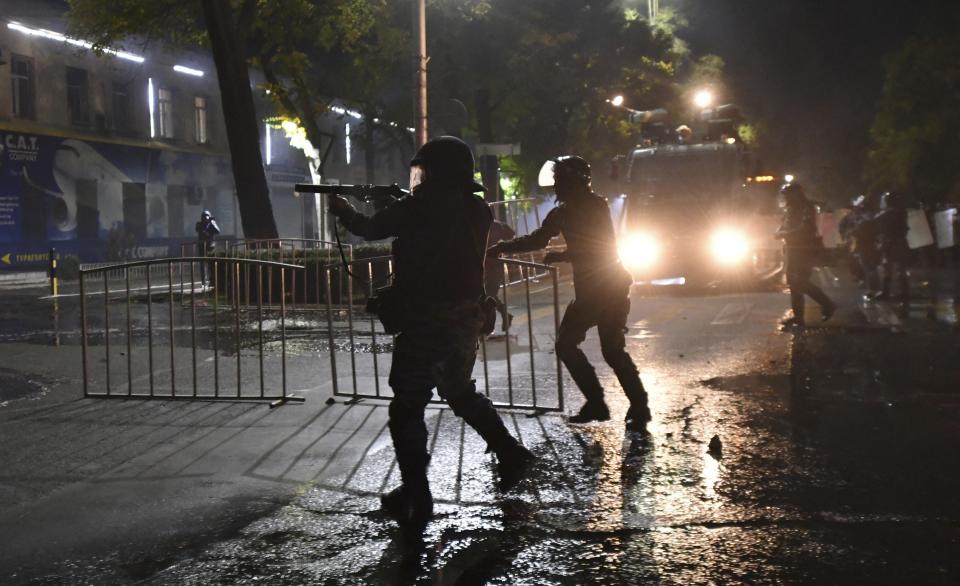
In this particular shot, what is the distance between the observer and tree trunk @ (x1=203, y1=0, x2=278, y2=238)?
20.9 meters

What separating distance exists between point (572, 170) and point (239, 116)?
15.8m

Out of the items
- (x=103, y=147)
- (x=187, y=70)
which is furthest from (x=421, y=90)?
(x=187, y=70)

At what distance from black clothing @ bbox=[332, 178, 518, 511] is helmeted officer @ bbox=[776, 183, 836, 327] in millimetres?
8544

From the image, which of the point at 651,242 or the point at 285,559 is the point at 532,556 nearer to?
the point at 285,559

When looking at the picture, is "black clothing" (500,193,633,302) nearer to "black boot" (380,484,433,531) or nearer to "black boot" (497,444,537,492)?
"black boot" (497,444,537,492)

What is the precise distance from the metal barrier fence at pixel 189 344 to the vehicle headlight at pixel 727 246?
8.42 meters

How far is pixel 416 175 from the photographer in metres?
5.15

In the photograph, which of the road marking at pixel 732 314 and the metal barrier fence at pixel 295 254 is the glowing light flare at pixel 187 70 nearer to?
the metal barrier fence at pixel 295 254

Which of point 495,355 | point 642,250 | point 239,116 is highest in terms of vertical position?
point 239,116

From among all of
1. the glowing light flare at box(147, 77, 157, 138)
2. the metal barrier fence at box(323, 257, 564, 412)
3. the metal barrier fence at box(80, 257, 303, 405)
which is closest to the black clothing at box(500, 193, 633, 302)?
the metal barrier fence at box(323, 257, 564, 412)

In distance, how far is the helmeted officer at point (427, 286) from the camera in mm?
4629

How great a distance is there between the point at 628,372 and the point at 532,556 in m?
2.73

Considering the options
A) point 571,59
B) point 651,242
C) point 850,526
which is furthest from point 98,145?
point 850,526

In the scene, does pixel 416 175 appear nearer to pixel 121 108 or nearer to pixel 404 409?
pixel 404 409
